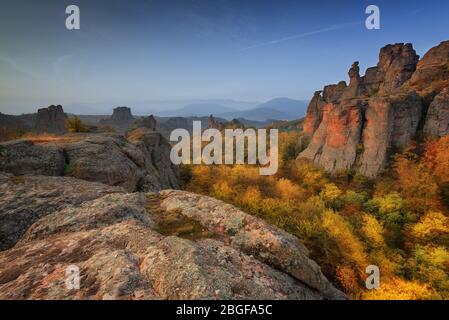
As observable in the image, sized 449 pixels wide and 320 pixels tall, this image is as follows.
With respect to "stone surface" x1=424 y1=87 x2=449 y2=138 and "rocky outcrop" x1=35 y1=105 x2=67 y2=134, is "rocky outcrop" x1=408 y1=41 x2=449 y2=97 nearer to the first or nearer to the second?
"stone surface" x1=424 y1=87 x2=449 y2=138

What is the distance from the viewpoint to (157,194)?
11844 millimetres

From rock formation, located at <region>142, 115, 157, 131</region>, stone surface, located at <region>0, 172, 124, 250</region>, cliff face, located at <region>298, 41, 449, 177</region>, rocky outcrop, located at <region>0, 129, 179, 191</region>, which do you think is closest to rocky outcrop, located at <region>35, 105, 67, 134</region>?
rock formation, located at <region>142, 115, 157, 131</region>

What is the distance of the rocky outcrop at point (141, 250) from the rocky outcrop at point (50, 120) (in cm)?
10766

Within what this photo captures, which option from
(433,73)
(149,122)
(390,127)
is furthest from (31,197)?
(149,122)

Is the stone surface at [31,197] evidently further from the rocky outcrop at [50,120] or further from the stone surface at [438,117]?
the rocky outcrop at [50,120]

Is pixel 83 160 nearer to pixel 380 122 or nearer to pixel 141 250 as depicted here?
pixel 141 250

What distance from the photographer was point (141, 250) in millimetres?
6703

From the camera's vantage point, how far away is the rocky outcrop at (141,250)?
215 inches

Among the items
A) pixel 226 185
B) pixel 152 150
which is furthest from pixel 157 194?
pixel 226 185

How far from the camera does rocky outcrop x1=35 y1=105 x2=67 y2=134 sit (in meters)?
98.9

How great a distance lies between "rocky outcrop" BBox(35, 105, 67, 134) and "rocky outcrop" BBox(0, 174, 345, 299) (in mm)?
107659

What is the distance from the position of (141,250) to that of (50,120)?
4651 inches
